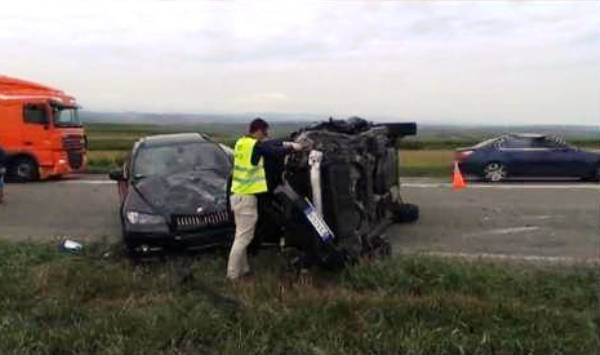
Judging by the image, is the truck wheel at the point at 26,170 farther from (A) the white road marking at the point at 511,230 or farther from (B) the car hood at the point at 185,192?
(A) the white road marking at the point at 511,230

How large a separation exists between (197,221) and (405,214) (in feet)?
13.9

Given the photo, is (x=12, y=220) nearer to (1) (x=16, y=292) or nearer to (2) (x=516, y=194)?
(1) (x=16, y=292)

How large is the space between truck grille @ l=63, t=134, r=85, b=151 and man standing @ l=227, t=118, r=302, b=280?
15013 millimetres

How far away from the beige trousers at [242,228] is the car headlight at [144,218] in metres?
1.23

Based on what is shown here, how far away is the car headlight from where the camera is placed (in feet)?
28.5

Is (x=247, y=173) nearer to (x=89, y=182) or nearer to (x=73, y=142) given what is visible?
(x=89, y=182)

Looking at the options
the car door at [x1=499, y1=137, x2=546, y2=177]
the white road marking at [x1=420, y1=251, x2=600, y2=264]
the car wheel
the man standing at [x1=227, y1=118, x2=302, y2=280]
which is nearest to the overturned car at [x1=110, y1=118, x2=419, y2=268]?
the man standing at [x1=227, y1=118, x2=302, y2=280]

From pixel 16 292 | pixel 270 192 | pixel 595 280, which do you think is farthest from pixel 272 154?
pixel 595 280

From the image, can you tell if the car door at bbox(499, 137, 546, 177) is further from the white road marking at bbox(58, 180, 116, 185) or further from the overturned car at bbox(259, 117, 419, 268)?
the overturned car at bbox(259, 117, 419, 268)

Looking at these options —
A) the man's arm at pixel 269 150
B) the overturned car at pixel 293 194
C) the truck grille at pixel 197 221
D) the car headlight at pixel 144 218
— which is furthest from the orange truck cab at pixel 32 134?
the man's arm at pixel 269 150

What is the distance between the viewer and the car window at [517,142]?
20.9 m

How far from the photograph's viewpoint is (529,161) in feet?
67.1

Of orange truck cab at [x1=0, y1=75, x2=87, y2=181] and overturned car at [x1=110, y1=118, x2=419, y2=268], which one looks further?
orange truck cab at [x1=0, y1=75, x2=87, y2=181]

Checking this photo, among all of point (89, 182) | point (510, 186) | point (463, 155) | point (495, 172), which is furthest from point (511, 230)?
point (89, 182)
